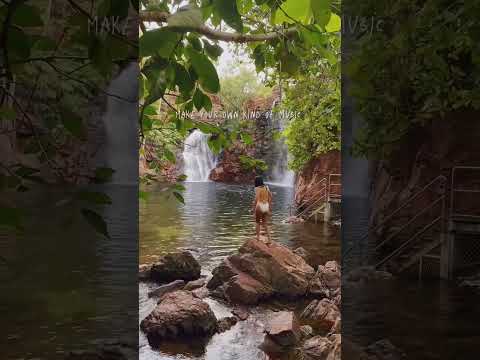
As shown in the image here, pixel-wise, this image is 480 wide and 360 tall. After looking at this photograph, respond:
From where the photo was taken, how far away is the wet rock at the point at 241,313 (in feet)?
9.51

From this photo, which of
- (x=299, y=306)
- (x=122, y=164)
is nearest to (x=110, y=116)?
(x=122, y=164)

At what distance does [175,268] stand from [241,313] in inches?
28.7

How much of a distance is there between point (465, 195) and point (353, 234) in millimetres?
618

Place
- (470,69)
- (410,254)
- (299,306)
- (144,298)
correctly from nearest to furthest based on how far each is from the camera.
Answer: (470,69), (410,254), (144,298), (299,306)


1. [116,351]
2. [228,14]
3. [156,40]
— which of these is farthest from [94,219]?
[116,351]

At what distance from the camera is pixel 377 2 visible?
2.29m

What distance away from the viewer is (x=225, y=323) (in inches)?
109

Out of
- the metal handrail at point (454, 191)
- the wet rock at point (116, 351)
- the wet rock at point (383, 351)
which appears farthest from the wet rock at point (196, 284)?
the metal handrail at point (454, 191)

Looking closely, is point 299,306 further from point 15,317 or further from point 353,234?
point 15,317

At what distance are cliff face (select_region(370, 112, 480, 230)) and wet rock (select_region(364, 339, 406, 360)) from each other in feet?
2.19

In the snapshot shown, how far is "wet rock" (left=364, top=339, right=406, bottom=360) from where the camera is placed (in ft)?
7.59

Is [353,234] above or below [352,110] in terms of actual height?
below

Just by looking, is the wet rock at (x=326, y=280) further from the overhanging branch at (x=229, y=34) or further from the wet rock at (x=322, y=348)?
the overhanging branch at (x=229, y=34)

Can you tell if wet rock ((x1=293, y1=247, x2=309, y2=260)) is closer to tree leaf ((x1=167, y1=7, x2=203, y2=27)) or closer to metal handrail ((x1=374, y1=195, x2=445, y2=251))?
metal handrail ((x1=374, y1=195, x2=445, y2=251))
